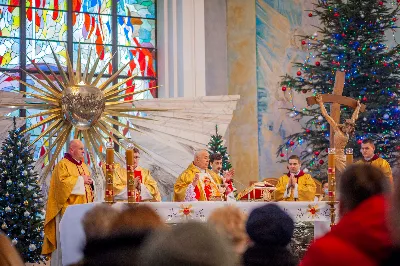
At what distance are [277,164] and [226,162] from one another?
6.12 feet

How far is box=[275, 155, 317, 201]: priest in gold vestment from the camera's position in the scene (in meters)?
8.91

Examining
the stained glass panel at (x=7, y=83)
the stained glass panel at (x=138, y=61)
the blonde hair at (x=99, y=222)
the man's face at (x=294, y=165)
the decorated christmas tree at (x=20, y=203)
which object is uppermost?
the stained glass panel at (x=138, y=61)

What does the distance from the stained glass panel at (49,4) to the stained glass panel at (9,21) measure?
12.2 inches

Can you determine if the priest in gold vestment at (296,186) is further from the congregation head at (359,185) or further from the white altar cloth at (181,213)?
the congregation head at (359,185)

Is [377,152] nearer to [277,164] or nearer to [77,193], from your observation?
[277,164]

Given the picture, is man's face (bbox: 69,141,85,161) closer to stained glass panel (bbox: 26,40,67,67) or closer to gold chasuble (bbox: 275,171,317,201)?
gold chasuble (bbox: 275,171,317,201)

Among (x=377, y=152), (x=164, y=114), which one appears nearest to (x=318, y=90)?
(x=377, y=152)

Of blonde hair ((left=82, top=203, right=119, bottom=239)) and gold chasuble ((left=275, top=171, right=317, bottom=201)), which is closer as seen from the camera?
blonde hair ((left=82, top=203, right=119, bottom=239))

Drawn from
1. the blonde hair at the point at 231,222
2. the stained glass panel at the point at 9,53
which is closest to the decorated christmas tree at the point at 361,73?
the stained glass panel at the point at 9,53

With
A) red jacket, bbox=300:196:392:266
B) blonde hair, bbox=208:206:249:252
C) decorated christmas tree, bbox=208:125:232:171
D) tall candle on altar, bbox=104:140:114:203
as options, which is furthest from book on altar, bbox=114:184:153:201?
red jacket, bbox=300:196:392:266

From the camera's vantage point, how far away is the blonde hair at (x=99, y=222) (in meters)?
2.18

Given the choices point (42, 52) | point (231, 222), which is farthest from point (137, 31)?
point (231, 222)

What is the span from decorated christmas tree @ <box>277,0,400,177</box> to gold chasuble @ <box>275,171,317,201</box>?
9.02 feet

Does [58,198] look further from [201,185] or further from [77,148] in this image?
[201,185]
